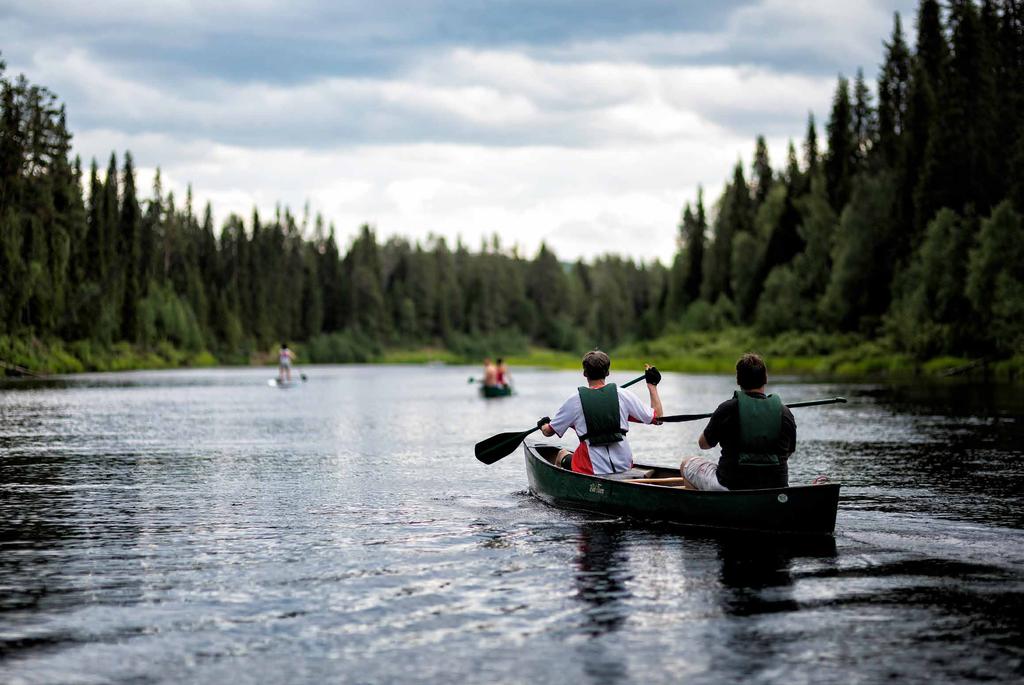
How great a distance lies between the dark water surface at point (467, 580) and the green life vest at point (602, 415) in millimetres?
1127

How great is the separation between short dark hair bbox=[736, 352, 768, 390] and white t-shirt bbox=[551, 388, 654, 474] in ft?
6.79

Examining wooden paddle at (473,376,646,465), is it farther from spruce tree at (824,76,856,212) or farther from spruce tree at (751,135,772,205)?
spruce tree at (751,135,772,205)

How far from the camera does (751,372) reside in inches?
517

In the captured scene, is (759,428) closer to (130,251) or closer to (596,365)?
(596,365)

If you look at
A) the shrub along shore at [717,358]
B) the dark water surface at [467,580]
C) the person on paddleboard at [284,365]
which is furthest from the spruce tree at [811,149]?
the dark water surface at [467,580]

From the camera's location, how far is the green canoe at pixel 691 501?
1345 cm

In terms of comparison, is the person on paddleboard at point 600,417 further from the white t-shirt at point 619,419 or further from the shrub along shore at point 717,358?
the shrub along shore at point 717,358

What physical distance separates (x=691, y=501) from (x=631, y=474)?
8.60 ft

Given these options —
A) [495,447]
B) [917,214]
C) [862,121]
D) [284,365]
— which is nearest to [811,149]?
[862,121]

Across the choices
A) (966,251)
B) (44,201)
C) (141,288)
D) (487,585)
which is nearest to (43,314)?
(44,201)

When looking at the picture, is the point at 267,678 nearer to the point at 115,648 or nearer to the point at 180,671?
the point at 180,671

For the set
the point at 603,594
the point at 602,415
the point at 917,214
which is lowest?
the point at 603,594

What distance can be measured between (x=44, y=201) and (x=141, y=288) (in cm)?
4575

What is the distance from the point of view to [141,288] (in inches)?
5384
